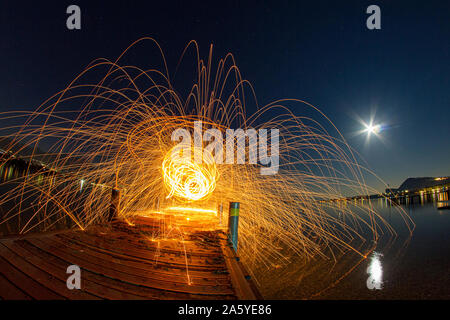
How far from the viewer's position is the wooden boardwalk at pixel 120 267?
76.6 inches

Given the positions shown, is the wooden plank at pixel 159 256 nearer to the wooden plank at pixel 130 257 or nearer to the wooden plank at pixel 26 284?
the wooden plank at pixel 130 257

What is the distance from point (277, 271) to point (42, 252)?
21.5 feet

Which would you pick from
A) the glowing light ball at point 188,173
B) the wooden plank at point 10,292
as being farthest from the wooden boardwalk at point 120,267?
the glowing light ball at point 188,173

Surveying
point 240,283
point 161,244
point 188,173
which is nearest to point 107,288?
point 240,283

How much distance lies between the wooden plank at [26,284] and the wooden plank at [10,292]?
0.03 meters

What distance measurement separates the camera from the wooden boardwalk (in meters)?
1.95

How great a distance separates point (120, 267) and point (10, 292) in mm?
960

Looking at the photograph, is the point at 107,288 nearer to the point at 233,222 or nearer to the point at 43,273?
the point at 43,273

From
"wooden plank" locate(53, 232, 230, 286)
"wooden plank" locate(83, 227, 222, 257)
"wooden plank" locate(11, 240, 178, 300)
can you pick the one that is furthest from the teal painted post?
"wooden plank" locate(11, 240, 178, 300)

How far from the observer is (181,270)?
2607mm

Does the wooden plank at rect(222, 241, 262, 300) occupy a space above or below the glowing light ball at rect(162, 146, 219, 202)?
below

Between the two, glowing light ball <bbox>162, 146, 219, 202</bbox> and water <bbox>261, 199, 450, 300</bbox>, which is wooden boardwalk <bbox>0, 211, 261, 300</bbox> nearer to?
glowing light ball <bbox>162, 146, 219, 202</bbox>
